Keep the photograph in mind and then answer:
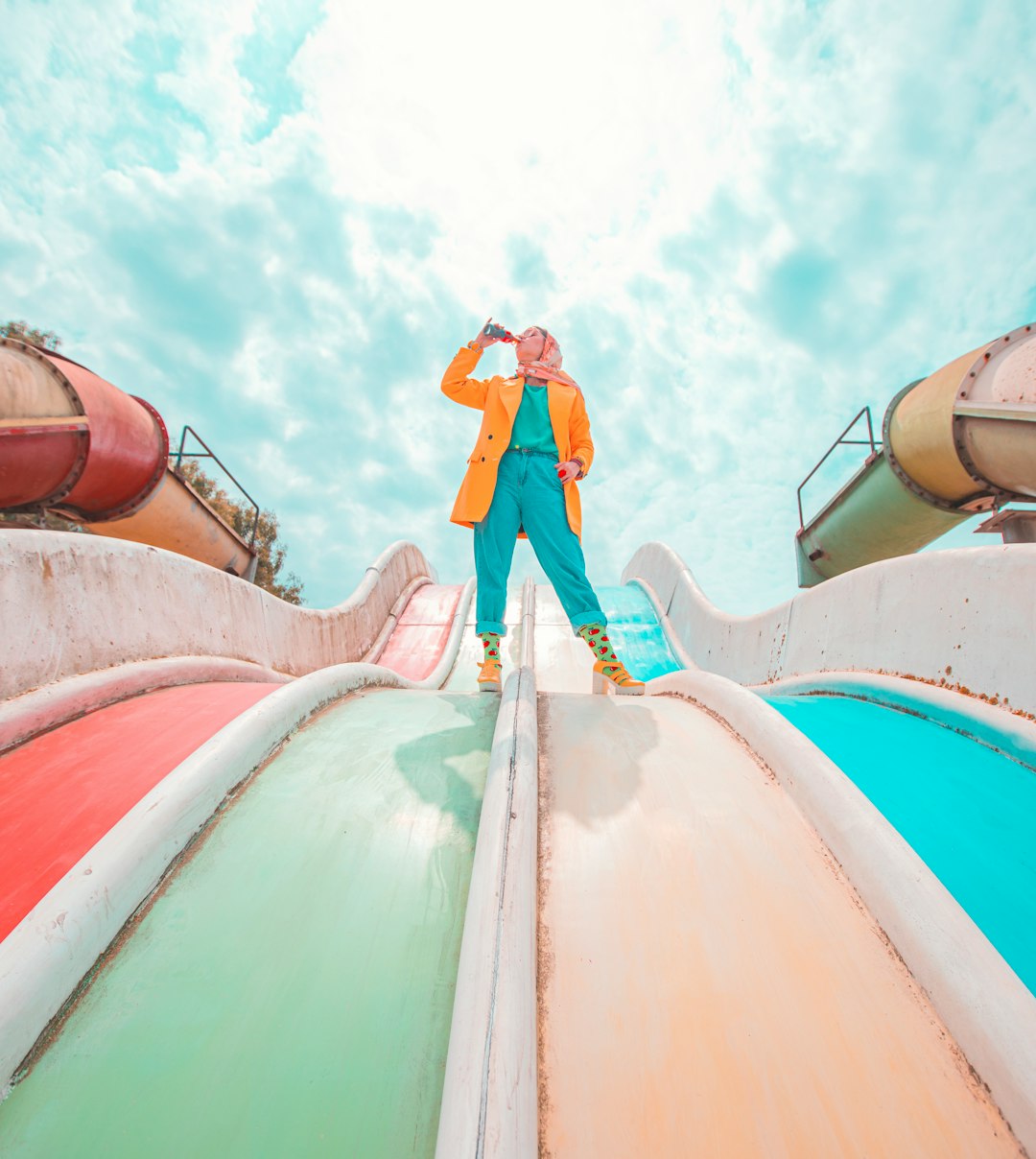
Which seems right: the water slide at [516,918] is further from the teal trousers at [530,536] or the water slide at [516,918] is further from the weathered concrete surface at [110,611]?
the teal trousers at [530,536]

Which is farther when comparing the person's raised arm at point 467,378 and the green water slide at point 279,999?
the person's raised arm at point 467,378

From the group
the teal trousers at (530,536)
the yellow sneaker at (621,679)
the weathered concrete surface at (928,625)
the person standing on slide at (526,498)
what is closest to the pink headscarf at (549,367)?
the person standing on slide at (526,498)

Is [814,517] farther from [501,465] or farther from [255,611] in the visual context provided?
[255,611]

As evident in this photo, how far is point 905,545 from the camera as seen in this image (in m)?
6.59

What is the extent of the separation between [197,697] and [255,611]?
5.67 feet

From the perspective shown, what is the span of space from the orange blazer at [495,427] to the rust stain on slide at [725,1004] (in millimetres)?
1608

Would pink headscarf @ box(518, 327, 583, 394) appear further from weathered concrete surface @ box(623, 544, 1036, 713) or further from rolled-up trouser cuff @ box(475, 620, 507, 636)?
weathered concrete surface @ box(623, 544, 1036, 713)

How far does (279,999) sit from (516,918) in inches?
17.4

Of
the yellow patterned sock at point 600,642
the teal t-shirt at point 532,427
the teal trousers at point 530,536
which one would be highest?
the teal t-shirt at point 532,427

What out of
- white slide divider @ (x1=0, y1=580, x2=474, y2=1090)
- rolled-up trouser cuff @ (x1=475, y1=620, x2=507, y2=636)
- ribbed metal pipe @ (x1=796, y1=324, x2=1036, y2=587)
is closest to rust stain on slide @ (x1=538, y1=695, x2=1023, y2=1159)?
white slide divider @ (x1=0, y1=580, x2=474, y2=1090)

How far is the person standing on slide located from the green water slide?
1.29m

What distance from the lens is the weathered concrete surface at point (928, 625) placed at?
2.18 m

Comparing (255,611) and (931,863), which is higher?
(255,611)

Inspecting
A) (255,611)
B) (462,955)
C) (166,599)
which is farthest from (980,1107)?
(255,611)
